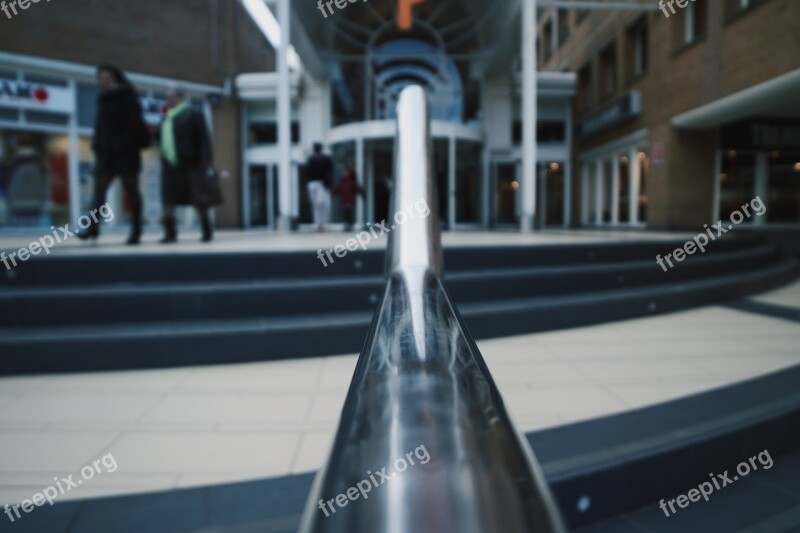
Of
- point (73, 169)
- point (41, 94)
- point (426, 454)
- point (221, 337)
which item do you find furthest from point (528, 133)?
point (41, 94)

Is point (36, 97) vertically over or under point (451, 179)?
over

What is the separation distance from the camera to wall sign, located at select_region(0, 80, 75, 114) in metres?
12.3

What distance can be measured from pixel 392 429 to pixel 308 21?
1386 centimetres

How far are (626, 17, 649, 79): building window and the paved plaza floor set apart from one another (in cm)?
1306

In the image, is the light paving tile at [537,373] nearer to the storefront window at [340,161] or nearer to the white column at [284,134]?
the white column at [284,134]

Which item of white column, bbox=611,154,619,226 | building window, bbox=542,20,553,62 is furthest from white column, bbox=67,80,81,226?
building window, bbox=542,20,553,62

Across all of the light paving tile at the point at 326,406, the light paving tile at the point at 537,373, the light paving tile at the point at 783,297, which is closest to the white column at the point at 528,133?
the light paving tile at the point at 783,297

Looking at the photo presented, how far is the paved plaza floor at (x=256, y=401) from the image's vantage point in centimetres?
205

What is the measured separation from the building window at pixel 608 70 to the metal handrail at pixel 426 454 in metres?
17.7

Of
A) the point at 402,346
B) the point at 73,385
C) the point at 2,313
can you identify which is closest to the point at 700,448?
the point at 402,346

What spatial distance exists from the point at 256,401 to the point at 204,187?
178 inches

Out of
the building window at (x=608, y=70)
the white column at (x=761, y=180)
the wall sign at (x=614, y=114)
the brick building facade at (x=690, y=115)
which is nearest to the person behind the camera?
the brick building facade at (x=690, y=115)

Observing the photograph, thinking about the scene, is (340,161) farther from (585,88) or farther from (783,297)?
(783,297)

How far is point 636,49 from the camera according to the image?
49.5 feet
